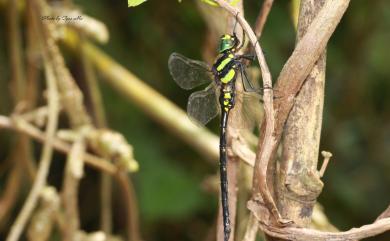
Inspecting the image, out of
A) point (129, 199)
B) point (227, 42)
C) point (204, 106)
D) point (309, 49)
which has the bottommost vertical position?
point (129, 199)

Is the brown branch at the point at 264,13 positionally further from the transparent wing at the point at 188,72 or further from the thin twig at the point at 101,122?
the thin twig at the point at 101,122

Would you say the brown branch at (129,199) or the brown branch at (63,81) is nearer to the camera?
the brown branch at (129,199)

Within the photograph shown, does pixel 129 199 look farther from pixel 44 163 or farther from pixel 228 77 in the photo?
pixel 228 77

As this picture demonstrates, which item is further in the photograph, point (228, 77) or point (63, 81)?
point (63, 81)

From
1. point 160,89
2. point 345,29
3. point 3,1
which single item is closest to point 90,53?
point 3,1

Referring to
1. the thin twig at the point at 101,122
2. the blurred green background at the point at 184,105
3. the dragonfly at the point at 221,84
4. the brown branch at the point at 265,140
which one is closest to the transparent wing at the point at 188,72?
the dragonfly at the point at 221,84

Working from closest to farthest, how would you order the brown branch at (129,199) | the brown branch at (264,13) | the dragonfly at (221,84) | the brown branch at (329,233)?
the brown branch at (329,233)
the brown branch at (264,13)
the dragonfly at (221,84)
the brown branch at (129,199)

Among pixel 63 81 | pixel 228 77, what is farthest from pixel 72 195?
pixel 228 77

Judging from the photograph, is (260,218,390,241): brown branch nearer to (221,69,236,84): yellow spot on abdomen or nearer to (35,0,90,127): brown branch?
(221,69,236,84): yellow spot on abdomen
